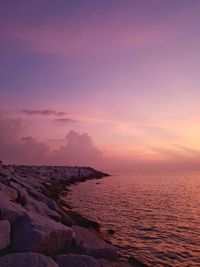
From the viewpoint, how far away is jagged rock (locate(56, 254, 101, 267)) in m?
9.37

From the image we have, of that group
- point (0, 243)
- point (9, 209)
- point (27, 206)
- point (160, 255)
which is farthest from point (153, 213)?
point (0, 243)

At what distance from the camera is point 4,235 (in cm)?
963

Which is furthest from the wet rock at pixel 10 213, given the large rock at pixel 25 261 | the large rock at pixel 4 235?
the large rock at pixel 25 261

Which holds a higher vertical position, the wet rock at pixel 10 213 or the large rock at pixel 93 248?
the wet rock at pixel 10 213

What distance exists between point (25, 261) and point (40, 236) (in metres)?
1.69

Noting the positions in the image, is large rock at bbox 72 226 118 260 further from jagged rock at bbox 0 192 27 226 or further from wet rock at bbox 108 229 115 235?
wet rock at bbox 108 229 115 235

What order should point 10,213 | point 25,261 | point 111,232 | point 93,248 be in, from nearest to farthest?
1. point 25,261
2. point 10,213
3. point 93,248
4. point 111,232

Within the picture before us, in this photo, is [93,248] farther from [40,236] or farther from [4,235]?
[4,235]

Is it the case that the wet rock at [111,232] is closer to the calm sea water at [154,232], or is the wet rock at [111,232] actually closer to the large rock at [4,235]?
the calm sea water at [154,232]

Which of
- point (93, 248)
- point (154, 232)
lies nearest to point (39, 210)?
point (93, 248)

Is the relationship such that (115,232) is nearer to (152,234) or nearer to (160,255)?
(152,234)

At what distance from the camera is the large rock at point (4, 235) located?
9.40 m

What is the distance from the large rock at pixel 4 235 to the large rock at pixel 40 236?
280mm

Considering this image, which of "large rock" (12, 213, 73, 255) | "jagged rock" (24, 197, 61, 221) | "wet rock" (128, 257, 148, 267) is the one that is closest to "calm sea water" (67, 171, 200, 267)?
"wet rock" (128, 257, 148, 267)
